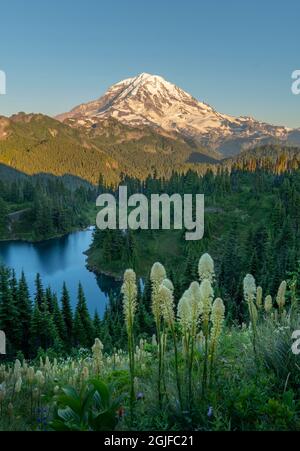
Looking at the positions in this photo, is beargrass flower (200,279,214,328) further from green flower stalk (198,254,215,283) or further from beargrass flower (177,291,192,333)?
beargrass flower (177,291,192,333)

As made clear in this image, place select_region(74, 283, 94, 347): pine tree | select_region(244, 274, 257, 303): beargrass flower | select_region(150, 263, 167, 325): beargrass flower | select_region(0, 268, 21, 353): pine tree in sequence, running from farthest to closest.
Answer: select_region(74, 283, 94, 347): pine tree, select_region(0, 268, 21, 353): pine tree, select_region(244, 274, 257, 303): beargrass flower, select_region(150, 263, 167, 325): beargrass flower

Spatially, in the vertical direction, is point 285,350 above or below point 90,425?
above

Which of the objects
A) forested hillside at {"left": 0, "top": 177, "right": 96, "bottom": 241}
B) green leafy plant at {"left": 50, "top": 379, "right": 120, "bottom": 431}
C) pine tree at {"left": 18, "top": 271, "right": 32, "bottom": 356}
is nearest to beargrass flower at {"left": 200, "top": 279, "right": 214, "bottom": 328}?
green leafy plant at {"left": 50, "top": 379, "right": 120, "bottom": 431}

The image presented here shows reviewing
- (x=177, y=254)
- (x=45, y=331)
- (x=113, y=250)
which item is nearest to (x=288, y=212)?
(x=177, y=254)

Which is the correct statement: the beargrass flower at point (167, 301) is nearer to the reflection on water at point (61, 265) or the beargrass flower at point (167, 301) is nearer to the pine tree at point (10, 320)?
the pine tree at point (10, 320)

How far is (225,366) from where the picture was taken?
600 cm

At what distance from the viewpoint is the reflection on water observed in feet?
256

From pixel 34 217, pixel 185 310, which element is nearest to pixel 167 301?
pixel 185 310

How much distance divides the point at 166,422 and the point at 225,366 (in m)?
1.72

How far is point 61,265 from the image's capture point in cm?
9856

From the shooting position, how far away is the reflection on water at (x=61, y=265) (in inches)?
3068

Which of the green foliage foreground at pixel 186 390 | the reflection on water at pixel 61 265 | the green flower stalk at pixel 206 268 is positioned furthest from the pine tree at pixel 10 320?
the green flower stalk at pixel 206 268
